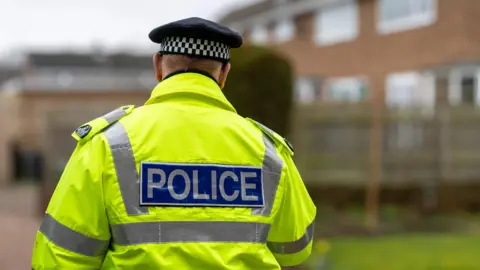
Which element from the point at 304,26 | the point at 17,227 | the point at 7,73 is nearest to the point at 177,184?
the point at 17,227

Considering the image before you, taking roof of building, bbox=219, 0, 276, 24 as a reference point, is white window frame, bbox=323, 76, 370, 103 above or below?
below

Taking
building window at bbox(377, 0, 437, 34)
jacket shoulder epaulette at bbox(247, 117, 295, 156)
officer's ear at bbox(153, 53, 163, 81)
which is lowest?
jacket shoulder epaulette at bbox(247, 117, 295, 156)

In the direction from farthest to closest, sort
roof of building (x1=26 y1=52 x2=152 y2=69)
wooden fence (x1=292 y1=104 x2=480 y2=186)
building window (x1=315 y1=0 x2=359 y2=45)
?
1. roof of building (x1=26 y1=52 x2=152 y2=69)
2. building window (x1=315 y1=0 x2=359 y2=45)
3. wooden fence (x1=292 y1=104 x2=480 y2=186)

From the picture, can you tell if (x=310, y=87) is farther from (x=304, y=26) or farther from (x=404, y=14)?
(x=404, y=14)

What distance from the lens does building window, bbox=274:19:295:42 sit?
31.4m

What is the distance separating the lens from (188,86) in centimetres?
248

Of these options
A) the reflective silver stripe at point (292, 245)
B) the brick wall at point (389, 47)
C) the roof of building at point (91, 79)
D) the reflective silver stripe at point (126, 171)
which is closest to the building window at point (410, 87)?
the brick wall at point (389, 47)

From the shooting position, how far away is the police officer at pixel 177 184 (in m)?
2.30

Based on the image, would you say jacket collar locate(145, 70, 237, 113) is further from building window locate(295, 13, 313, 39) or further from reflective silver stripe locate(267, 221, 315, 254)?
building window locate(295, 13, 313, 39)

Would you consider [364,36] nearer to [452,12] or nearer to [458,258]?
[452,12]

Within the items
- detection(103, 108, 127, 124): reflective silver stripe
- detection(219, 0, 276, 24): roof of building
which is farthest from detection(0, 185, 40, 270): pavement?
detection(219, 0, 276, 24): roof of building

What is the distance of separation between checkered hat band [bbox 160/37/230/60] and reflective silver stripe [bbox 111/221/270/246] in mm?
551

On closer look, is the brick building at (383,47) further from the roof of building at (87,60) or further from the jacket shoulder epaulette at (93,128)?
the roof of building at (87,60)

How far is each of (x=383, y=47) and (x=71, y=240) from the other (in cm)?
2300
